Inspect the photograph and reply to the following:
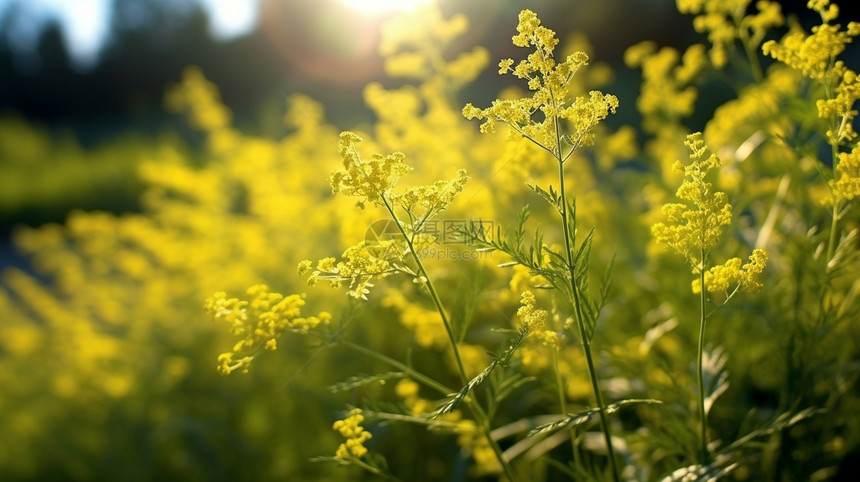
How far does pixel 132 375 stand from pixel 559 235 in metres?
2.83

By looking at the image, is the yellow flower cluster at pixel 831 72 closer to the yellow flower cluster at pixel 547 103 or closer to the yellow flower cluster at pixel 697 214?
the yellow flower cluster at pixel 697 214

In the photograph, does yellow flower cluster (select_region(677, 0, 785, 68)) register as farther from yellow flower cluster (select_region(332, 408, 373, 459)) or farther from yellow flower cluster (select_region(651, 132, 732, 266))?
yellow flower cluster (select_region(332, 408, 373, 459))

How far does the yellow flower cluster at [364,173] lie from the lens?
1.33m

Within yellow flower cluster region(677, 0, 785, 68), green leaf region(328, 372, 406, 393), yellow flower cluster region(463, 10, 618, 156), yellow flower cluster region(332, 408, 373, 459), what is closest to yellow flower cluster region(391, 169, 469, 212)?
yellow flower cluster region(463, 10, 618, 156)

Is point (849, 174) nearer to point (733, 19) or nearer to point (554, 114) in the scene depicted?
point (554, 114)

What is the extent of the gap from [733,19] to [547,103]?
5.23 feet

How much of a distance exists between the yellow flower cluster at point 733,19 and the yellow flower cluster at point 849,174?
41.9 inches

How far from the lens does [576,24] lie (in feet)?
41.1

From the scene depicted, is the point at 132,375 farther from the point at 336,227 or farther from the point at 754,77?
the point at 754,77

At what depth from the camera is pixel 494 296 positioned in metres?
2.16

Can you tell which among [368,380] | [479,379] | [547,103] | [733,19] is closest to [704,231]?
[547,103]

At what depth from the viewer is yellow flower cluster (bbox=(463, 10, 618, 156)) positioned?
128 centimetres

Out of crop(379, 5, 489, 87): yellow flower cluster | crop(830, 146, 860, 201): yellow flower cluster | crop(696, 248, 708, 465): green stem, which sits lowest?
crop(696, 248, 708, 465): green stem

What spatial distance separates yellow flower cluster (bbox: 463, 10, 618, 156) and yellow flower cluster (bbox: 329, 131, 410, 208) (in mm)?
174
